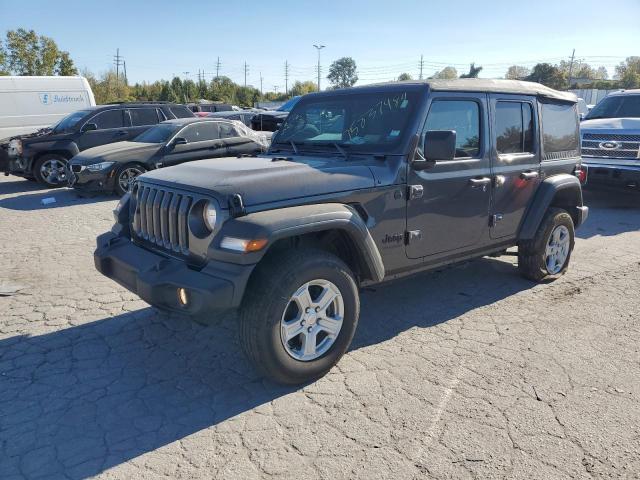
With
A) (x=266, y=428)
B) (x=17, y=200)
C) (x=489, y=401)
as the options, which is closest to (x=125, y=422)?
(x=266, y=428)

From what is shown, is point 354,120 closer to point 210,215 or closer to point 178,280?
point 210,215

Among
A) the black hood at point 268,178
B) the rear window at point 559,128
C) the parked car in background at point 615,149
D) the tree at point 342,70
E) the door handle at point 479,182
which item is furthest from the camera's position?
the tree at point 342,70

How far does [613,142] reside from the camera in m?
9.67

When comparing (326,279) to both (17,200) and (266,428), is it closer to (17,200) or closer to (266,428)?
(266,428)

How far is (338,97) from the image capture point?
14.8 feet

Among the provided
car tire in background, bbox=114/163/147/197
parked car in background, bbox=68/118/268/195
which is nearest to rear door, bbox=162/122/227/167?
parked car in background, bbox=68/118/268/195

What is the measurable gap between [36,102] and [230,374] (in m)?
13.2

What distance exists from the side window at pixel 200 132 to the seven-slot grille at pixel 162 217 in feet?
23.0

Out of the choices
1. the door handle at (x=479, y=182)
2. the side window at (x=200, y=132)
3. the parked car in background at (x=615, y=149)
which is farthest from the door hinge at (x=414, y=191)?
the side window at (x=200, y=132)

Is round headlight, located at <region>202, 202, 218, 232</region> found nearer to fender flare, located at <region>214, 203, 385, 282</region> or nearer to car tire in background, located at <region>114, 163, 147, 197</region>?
fender flare, located at <region>214, 203, 385, 282</region>

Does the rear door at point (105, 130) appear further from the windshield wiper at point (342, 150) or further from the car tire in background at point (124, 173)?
the windshield wiper at point (342, 150)

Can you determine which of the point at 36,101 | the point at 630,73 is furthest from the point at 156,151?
the point at 630,73

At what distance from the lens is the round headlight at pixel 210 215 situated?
10.3 ft

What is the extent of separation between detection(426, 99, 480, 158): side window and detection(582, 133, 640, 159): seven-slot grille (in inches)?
264
